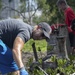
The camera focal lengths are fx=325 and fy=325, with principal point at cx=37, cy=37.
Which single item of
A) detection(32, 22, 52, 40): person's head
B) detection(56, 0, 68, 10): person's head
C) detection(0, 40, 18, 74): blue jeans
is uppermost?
detection(56, 0, 68, 10): person's head

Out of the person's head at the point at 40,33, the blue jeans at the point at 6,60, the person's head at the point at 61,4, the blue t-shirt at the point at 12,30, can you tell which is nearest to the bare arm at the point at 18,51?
the blue t-shirt at the point at 12,30

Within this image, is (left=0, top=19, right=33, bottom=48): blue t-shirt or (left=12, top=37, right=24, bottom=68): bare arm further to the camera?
(left=0, top=19, right=33, bottom=48): blue t-shirt

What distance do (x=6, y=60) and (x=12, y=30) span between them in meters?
0.54

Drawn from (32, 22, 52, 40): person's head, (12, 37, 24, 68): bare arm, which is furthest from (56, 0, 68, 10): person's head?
(12, 37, 24, 68): bare arm

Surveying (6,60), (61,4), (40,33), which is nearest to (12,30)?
(40,33)

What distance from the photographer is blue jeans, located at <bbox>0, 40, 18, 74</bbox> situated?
4.54 m

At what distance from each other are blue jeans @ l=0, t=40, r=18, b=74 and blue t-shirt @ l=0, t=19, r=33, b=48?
8 cm

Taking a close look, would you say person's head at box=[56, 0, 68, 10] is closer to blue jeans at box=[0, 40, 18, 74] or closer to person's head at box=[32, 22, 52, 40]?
blue jeans at box=[0, 40, 18, 74]

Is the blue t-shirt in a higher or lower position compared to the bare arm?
higher

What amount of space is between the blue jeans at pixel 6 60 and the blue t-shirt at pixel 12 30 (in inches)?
3.1

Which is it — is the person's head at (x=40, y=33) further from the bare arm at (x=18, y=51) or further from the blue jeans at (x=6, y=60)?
the blue jeans at (x=6, y=60)

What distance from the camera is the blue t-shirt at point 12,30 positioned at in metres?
4.13

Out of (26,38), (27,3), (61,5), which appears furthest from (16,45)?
(27,3)

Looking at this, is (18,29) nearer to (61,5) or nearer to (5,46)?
(5,46)
